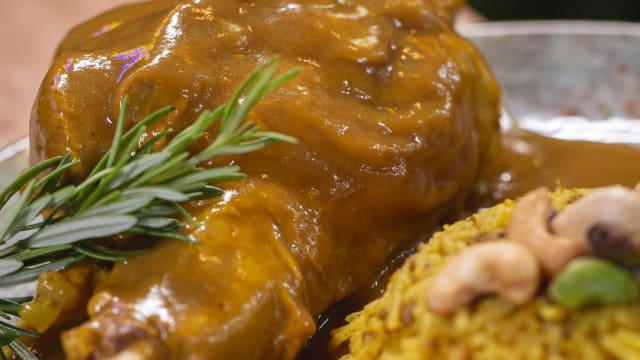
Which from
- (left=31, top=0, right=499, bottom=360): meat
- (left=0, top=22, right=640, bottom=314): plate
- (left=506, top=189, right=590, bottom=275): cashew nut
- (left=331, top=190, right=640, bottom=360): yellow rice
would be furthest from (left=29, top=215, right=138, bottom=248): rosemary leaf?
(left=0, top=22, right=640, bottom=314): plate

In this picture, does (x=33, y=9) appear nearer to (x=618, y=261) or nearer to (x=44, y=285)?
(x=44, y=285)

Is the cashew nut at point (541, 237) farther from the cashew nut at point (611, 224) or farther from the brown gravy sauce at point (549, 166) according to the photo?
the brown gravy sauce at point (549, 166)

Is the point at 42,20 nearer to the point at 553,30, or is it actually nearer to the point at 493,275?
the point at 553,30

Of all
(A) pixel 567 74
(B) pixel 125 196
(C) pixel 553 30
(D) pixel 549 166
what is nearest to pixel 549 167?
(D) pixel 549 166

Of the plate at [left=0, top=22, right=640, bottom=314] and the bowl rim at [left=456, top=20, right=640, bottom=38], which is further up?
the bowl rim at [left=456, top=20, right=640, bottom=38]

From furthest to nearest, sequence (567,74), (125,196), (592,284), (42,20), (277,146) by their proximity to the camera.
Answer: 1. (42,20)
2. (567,74)
3. (277,146)
4. (125,196)
5. (592,284)

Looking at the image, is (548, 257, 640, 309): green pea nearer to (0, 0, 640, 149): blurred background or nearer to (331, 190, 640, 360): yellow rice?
(331, 190, 640, 360): yellow rice

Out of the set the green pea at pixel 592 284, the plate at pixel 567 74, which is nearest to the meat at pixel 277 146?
the green pea at pixel 592 284

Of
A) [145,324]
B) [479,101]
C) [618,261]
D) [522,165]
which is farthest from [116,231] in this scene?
[522,165]
